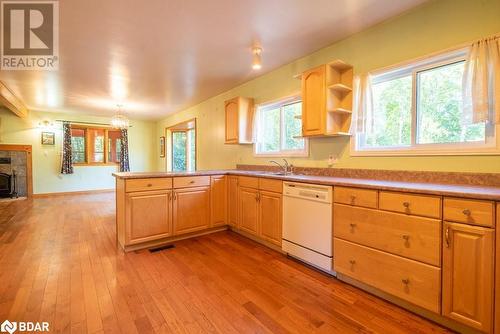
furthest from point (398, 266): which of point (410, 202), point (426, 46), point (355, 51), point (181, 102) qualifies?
point (181, 102)

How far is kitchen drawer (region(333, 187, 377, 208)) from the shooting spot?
6.21 ft

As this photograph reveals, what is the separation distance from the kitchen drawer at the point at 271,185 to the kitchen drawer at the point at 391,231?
734 millimetres

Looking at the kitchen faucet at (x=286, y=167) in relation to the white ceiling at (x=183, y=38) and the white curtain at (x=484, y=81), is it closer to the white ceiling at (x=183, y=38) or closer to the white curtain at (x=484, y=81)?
the white ceiling at (x=183, y=38)

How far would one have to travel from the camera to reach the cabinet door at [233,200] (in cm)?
344

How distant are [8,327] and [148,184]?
5.28 ft

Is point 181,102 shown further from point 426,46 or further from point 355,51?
point 426,46

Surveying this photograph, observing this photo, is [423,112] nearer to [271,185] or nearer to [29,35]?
[271,185]

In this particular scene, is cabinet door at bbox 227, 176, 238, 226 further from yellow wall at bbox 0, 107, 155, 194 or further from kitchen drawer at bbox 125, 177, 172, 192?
yellow wall at bbox 0, 107, 155, 194

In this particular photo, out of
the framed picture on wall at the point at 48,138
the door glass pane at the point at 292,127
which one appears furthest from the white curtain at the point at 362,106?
the framed picture on wall at the point at 48,138

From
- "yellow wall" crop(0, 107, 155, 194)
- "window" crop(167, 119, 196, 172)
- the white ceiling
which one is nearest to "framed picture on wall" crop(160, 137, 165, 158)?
"window" crop(167, 119, 196, 172)

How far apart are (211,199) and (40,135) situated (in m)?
6.33

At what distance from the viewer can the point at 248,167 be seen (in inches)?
163

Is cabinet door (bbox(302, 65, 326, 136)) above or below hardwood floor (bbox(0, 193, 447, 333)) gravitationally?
above

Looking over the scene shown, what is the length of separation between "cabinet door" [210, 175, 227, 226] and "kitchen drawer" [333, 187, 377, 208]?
1.82 meters
